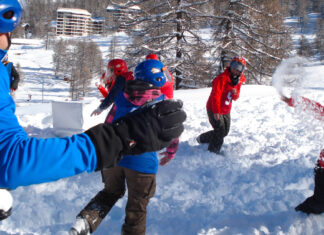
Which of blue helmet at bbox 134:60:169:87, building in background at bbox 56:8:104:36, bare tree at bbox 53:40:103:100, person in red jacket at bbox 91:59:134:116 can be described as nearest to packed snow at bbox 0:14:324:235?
person in red jacket at bbox 91:59:134:116

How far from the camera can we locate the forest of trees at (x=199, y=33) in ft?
51.2

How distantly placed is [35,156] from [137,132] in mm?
397

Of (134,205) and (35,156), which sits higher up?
(35,156)

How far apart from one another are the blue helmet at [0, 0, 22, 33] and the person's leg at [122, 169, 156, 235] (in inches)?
62.8

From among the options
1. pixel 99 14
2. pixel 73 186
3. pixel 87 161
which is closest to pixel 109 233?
pixel 73 186

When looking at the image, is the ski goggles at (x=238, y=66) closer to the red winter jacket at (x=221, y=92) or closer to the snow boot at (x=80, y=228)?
the red winter jacket at (x=221, y=92)

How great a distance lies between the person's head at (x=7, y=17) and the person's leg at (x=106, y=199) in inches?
63.6

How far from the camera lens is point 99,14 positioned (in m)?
120

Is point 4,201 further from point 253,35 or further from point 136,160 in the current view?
point 253,35

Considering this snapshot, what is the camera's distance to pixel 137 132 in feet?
3.89

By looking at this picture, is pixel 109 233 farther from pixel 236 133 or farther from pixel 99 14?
pixel 99 14

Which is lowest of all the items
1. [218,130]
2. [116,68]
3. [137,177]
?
[218,130]

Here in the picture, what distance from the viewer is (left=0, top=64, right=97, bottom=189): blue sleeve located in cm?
103

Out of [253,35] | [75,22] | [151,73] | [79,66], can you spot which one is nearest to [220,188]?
[151,73]
